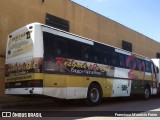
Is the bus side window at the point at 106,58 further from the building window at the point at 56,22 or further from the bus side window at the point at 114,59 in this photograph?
the building window at the point at 56,22

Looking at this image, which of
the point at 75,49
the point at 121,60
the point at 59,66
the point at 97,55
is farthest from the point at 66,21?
the point at 59,66

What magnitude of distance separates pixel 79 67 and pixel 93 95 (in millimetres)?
1760

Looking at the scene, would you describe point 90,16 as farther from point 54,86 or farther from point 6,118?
point 6,118

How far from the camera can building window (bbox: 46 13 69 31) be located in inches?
713

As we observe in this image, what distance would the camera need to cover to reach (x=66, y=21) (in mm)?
19828

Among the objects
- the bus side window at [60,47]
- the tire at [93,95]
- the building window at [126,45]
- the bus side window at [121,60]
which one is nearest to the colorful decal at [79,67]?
the bus side window at [60,47]

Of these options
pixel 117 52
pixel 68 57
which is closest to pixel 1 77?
pixel 68 57

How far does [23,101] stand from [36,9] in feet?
17.8

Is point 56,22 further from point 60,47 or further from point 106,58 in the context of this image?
point 60,47

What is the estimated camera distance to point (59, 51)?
12.0 metres

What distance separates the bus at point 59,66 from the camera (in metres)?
11.2

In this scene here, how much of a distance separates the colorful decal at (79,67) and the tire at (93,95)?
2.02ft

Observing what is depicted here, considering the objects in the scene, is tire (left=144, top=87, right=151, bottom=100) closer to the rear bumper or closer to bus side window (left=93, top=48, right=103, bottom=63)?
bus side window (left=93, top=48, right=103, bottom=63)

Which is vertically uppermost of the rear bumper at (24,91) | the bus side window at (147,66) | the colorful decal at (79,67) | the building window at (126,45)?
the building window at (126,45)
